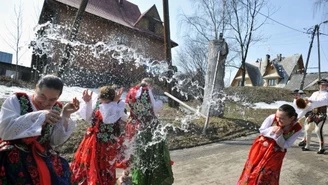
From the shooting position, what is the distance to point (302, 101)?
4.22 metres

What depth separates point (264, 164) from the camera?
3223 millimetres

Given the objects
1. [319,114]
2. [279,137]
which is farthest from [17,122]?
[319,114]

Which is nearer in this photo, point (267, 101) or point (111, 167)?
point (111, 167)

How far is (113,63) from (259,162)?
57.5 ft

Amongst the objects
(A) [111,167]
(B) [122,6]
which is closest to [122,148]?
(A) [111,167]

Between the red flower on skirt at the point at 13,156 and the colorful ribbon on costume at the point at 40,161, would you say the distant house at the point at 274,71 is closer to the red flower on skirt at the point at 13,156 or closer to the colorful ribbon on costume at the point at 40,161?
the colorful ribbon on costume at the point at 40,161

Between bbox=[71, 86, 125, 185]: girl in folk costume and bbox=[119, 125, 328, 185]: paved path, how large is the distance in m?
1.31

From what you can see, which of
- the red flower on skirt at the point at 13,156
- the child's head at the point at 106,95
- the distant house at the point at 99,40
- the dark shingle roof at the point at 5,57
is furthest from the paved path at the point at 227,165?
the dark shingle roof at the point at 5,57

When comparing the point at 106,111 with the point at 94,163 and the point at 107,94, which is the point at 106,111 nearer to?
the point at 107,94

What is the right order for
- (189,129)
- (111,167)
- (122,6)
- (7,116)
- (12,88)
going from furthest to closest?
(122,6) → (12,88) → (189,129) → (111,167) → (7,116)

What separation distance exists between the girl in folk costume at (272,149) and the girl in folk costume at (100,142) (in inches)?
71.3

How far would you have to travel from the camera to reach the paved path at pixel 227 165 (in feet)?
15.2

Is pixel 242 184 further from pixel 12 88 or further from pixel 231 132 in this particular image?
pixel 12 88

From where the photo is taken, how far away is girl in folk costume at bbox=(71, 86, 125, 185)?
3.54 metres
